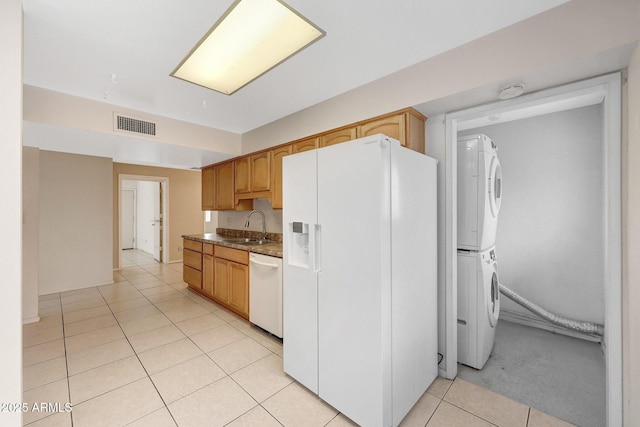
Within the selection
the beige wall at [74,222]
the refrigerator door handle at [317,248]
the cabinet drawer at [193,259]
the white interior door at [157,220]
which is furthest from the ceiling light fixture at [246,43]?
the white interior door at [157,220]

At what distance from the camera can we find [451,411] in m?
1.72

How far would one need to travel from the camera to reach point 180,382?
6.45 feet

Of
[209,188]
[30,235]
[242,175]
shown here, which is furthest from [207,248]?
[30,235]

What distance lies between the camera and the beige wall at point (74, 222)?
161 inches

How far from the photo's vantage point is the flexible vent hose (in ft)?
8.34

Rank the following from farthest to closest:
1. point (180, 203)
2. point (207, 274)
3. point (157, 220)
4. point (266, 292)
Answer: point (157, 220) → point (180, 203) → point (207, 274) → point (266, 292)

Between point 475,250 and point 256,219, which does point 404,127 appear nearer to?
point 475,250

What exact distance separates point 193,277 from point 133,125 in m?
2.35

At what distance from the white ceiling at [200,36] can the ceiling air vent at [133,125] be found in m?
0.19

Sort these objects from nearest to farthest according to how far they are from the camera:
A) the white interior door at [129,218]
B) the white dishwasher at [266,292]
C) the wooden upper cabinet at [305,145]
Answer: the white dishwasher at [266,292]
the wooden upper cabinet at [305,145]
the white interior door at [129,218]

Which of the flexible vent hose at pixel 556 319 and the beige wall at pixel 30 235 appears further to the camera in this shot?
the beige wall at pixel 30 235

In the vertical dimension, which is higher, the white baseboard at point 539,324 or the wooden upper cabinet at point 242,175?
the wooden upper cabinet at point 242,175
